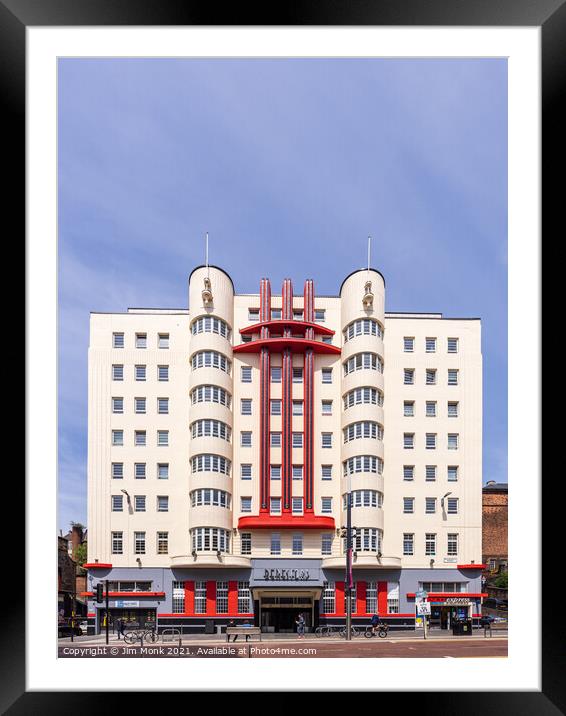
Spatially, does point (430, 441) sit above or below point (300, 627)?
above

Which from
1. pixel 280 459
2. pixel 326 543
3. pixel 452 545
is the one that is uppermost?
pixel 280 459

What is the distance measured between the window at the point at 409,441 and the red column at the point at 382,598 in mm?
5103

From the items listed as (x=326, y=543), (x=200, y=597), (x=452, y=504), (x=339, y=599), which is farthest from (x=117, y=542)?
(x=452, y=504)

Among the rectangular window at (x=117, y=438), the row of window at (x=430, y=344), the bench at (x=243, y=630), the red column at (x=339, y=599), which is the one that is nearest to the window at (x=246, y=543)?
the bench at (x=243, y=630)

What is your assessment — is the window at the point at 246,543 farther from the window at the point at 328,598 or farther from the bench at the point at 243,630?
the window at the point at 328,598

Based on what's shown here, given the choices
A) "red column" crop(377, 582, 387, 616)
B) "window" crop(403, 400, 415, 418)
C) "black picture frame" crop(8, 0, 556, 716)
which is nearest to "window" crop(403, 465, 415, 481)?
"window" crop(403, 400, 415, 418)

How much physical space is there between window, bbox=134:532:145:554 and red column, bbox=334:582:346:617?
23.8 feet

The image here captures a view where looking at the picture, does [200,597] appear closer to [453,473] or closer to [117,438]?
[117,438]

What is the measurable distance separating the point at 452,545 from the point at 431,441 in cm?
392

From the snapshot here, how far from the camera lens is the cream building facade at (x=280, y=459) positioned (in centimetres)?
2452

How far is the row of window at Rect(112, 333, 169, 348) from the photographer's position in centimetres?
2562

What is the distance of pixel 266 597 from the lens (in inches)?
969
